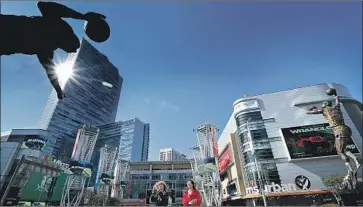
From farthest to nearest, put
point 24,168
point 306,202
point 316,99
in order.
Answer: point 24,168, point 316,99, point 306,202

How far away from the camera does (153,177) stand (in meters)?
74.9

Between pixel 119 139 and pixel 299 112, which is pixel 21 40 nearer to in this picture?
pixel 299 112

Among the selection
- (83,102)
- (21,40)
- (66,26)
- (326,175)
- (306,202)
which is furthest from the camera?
(83,102)

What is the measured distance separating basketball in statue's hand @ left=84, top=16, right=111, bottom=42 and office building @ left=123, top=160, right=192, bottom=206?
217ft

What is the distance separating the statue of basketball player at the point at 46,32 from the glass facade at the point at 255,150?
3413cm

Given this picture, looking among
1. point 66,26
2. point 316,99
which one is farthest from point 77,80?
point 66,26

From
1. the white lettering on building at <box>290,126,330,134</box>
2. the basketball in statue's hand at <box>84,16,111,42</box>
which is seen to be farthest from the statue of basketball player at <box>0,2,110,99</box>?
the white lettering on building at <box>290,126,330,134</box>

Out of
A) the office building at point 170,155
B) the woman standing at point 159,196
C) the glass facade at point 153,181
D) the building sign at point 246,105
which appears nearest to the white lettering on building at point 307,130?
the building sign at point 246,105

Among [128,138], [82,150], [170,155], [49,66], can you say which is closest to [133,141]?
[128,138]

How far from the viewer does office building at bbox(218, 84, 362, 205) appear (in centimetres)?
3356

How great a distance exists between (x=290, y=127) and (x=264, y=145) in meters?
5.24

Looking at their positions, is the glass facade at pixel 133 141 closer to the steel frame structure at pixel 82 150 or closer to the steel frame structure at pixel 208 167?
the steel frame structure at pixel 82 150

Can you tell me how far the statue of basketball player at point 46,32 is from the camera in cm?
256

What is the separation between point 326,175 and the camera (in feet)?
112
